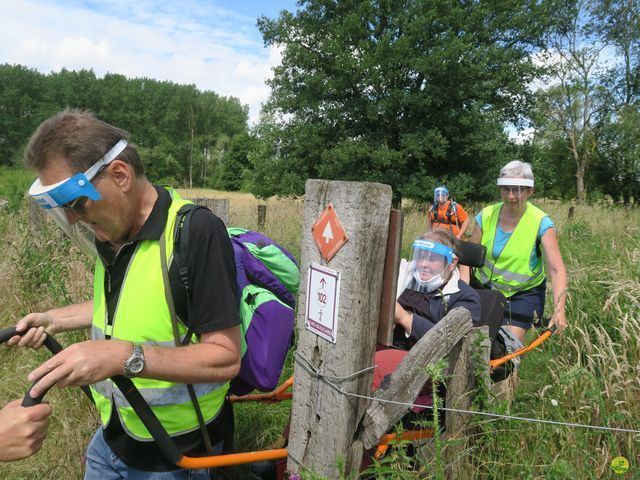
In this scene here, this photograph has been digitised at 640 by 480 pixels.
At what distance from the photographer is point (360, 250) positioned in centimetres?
164

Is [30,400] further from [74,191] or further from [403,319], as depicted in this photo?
[403,319]

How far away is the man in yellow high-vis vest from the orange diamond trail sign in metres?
0.38

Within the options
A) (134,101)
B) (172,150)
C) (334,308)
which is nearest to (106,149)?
(334,308)

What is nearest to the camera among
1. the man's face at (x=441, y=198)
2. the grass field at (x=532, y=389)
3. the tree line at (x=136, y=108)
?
the grass field at (x=532, y=389)

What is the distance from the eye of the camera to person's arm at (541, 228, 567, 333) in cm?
332

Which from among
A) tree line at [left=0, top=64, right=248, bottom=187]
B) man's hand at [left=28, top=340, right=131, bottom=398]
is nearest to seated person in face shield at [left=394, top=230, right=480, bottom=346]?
man's hand at [left=28, top=340, right=131, bottom=398]

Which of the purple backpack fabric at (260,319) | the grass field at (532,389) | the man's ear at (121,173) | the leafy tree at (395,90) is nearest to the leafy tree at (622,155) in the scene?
the leafy tree at (395,90)

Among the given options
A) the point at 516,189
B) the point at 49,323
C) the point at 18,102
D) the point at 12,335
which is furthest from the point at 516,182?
the point at 18,102

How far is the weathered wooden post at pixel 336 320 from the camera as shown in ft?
5.42

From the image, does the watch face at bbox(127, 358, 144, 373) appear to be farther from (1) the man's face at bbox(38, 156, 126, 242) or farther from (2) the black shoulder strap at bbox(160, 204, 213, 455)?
(1) the man's face at bbox(38, 156, 126, 242)

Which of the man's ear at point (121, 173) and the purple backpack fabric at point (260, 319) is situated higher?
the man's ear at point (121, 173)

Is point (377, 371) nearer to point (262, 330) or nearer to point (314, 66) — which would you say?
point (262, 330)

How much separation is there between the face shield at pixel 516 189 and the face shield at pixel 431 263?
4.35ft

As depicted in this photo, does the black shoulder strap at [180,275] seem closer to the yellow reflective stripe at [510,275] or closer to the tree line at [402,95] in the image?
the yellow reflective stripe at [510,275]
